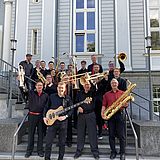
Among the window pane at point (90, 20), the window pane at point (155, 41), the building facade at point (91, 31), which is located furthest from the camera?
the window pane at point (90, 20)

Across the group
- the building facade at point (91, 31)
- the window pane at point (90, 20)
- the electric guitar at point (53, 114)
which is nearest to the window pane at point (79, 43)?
the building facade at point (91, 31)

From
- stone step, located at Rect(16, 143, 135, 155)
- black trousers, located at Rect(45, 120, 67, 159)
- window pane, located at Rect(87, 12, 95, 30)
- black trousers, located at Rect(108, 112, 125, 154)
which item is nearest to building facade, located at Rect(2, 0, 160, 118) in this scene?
window pane, located at Rect(87, 12, 95, 30)

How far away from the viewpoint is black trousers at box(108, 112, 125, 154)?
5441mm

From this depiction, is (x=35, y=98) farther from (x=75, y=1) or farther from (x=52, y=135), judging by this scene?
(x=75, y=1)

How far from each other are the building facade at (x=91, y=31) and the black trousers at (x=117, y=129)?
5.68 metres

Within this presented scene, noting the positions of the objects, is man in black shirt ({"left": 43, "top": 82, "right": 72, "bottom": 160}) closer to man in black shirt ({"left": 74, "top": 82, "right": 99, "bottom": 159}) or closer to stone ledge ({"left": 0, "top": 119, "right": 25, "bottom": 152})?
man in black shirt ({"left": 74, "top": 82, "right": 99, "bottom": 159})

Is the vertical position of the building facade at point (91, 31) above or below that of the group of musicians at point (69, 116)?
above

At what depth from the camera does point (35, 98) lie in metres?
5.71

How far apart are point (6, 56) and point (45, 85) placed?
694cm

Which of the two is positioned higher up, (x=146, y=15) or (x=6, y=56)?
(x=146, y=15)

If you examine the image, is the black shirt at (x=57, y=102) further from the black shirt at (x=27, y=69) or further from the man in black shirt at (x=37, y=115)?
the black shirt at (x=27, y=69)

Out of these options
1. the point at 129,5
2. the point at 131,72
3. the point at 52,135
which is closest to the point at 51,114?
the point at 52,135

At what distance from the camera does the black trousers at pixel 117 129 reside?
5441mm

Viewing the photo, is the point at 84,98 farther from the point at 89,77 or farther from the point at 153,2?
the point at 153,2
